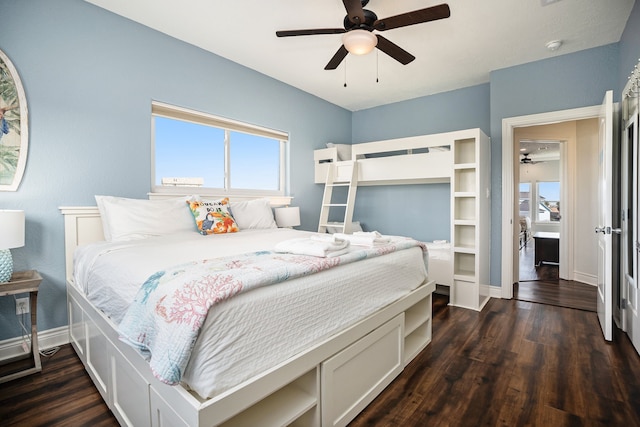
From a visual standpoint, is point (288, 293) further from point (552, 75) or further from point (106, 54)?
point (552, 75)

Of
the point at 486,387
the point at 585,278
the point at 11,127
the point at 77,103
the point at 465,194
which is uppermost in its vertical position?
the point at 77,103

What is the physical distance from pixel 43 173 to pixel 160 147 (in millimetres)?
962

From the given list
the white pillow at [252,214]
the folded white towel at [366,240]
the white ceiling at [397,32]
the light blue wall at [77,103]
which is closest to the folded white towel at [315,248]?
the folded white towel at [366,240]

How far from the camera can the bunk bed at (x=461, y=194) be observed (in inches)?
130

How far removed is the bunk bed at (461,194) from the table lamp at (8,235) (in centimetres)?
339

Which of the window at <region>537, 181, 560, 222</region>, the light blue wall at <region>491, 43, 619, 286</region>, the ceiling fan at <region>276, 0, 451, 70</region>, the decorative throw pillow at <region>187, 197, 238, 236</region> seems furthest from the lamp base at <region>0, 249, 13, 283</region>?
the window at <region>537, 181, 560, 222</region>

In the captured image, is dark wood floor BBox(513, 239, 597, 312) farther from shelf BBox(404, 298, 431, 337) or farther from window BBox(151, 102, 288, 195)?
window BBox(151, 102, 288, 195)

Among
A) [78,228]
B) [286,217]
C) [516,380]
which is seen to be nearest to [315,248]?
[516,380]

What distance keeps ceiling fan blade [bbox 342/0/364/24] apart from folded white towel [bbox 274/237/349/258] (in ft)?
4.92

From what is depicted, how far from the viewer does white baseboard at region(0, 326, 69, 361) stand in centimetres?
215

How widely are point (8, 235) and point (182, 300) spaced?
158 cm

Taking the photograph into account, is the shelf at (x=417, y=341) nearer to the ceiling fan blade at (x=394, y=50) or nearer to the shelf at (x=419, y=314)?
the shelf at (x=419, y=314)

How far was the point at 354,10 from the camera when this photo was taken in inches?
79.4

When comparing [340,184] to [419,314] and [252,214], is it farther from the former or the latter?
[419,314]
